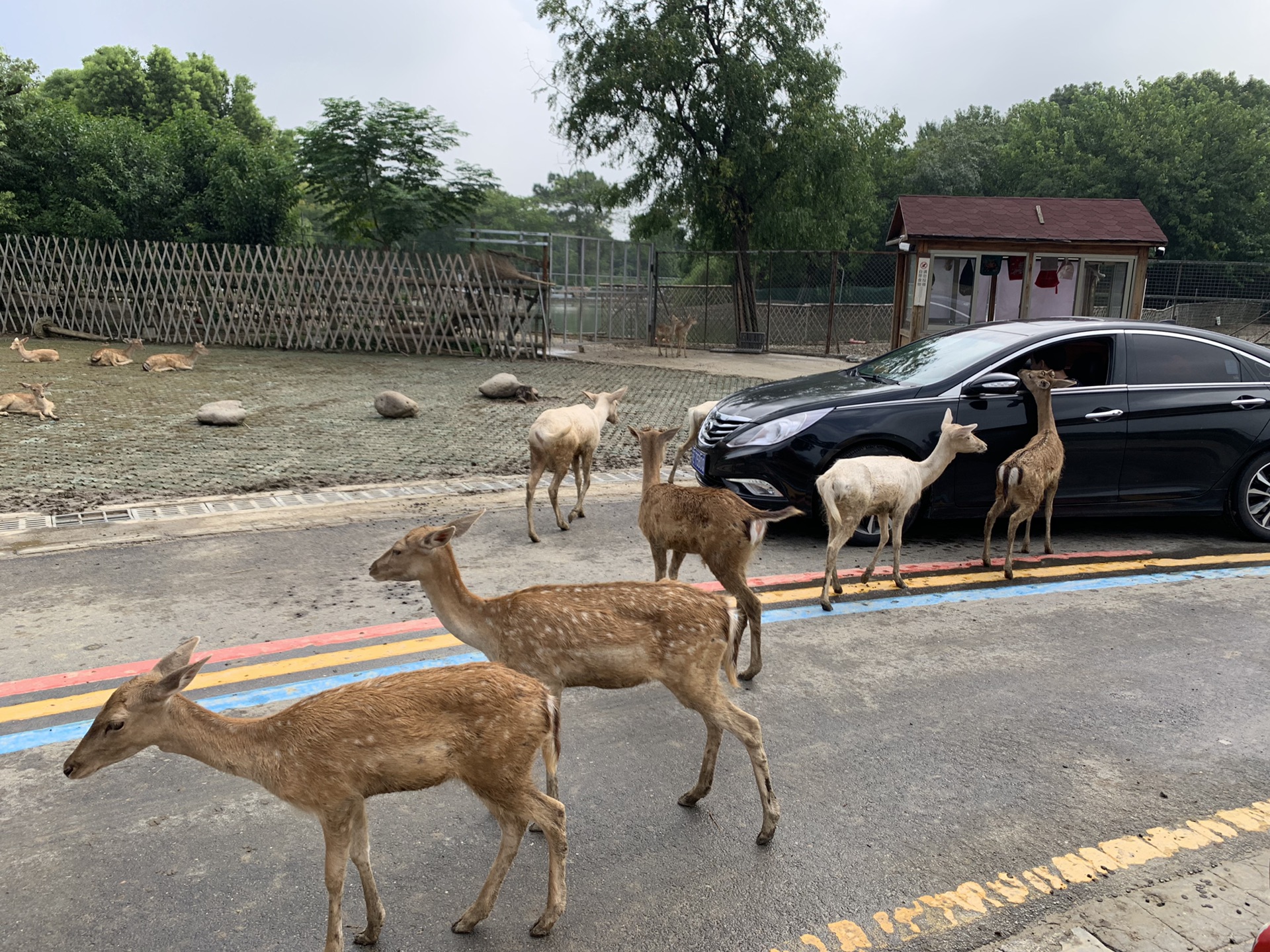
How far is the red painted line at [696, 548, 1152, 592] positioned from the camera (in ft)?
21.6

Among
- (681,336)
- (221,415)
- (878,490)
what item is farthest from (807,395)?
(681,336)

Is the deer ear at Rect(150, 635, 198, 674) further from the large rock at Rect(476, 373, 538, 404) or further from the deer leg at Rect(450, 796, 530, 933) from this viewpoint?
the large rock at Rect(476, 373, 538, 404)

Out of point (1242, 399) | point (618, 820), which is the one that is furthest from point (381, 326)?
point (618, 820)

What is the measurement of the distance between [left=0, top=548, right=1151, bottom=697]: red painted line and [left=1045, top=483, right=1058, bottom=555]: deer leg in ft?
3.46

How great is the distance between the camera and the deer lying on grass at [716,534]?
16.6ft

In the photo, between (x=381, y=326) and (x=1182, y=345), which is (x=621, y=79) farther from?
(x=1182, y=345)

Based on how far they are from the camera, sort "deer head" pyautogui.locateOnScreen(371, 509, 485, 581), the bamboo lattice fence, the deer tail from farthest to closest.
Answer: the bamboo lattice fence, "deer head" pyautogui.locateOnScreen(371, 509, 485, 581), the deer tail

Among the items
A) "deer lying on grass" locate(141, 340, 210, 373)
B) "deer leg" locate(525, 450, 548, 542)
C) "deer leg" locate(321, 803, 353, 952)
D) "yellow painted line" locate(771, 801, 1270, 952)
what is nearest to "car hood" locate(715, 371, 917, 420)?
"deer leg" locate(525, 450, 548, 542)

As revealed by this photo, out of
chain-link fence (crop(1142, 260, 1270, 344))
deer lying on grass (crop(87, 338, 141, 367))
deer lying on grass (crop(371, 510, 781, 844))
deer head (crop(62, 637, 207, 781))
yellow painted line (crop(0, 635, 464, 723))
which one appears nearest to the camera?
deer head (crop(62, 637, 207, 781))

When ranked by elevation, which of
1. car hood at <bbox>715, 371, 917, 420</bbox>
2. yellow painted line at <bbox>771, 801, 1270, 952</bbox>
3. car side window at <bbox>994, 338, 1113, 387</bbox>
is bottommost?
yellow painted line at <bbox>771, 801, 1270, 952</bbox>

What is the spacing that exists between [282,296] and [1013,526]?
62.7 feet

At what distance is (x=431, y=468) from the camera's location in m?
10.1

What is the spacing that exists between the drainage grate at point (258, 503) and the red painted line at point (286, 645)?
320 cm

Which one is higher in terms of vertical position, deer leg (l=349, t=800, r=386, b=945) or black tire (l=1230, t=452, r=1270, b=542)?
black tire (l=1230, t=452, r=1270, b=542)
